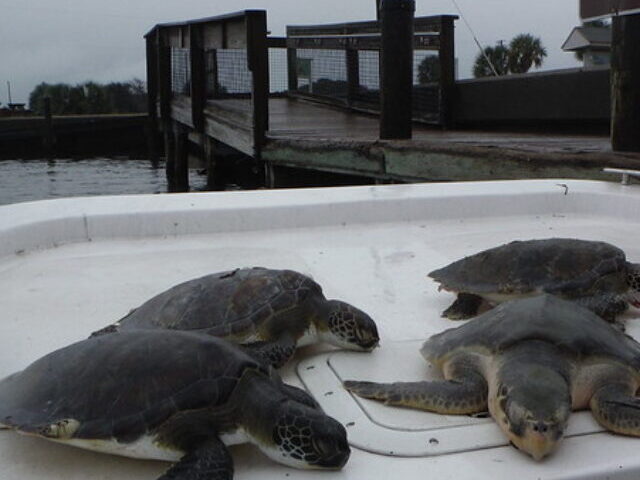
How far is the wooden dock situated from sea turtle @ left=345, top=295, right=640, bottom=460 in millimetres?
3896

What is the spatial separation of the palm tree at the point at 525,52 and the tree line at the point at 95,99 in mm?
20706

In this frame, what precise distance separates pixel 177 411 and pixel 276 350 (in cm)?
56

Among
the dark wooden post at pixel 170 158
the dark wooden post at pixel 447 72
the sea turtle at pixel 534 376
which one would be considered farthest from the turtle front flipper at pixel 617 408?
the dark wooden post at pixel 170 158

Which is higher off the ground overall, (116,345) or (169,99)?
(169,99)

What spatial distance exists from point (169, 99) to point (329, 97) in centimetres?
402

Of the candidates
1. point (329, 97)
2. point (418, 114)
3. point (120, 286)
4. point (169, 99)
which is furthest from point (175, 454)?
point (169, 99)

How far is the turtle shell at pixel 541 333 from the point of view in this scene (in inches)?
76.0

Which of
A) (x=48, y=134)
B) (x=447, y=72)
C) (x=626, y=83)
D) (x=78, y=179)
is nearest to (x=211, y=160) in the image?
(x=447, y=72)

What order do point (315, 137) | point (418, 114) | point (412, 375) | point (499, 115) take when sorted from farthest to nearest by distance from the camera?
point (418, 114) < point (499, 115) < point (315, 137) < point (412, 375)

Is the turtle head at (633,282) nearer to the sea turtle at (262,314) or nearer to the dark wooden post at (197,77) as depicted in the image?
the sea turtle at (262,314)

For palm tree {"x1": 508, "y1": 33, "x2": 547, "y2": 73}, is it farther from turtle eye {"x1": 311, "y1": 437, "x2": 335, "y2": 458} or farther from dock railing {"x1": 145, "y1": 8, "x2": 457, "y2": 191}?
turtle eye {"x1": 311, "y1": 437, "x2": 335, "y2": 458}

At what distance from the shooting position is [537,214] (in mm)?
4375

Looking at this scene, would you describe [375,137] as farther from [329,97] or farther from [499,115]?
[329,97]

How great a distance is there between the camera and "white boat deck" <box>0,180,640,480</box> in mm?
1712
